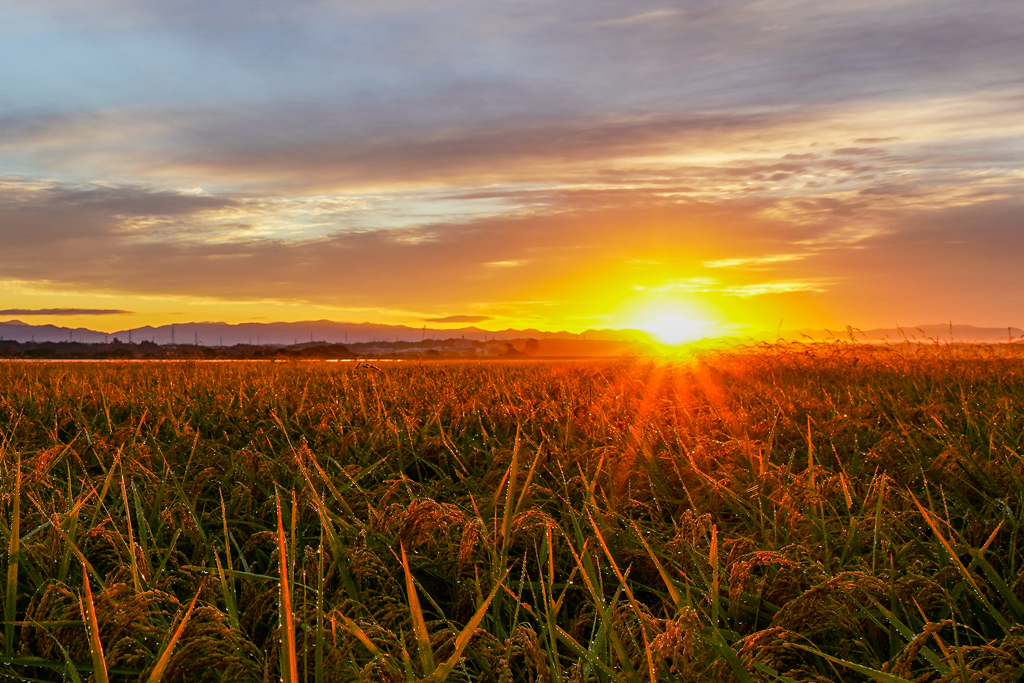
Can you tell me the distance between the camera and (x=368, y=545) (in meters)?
2.95

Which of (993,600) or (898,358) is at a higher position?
(898,358)

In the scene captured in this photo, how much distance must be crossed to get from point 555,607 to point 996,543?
8.15ft

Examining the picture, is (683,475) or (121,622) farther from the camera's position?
(683,475)

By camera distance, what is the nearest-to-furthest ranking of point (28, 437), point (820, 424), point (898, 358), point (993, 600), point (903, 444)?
point (993, 600)
point (903, 444)
point (820, 424)
point (28, 437)
point (898, 358)

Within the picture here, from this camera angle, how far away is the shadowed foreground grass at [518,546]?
2008 millimetres

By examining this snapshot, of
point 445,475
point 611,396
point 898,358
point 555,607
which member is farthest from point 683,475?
point 898,358

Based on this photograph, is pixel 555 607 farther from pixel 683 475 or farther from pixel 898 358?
pixel 898 358

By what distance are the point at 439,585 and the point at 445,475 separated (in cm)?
146

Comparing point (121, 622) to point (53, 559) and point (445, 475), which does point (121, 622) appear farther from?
point (445, 475)

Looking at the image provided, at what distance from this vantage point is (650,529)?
3318 millimetres

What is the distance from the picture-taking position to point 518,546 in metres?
3.19

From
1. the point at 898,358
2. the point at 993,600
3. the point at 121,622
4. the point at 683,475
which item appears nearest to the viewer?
the point at 121,622

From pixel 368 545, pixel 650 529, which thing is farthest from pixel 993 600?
pixel 368 545

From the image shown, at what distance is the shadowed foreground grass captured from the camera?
2.01 m
